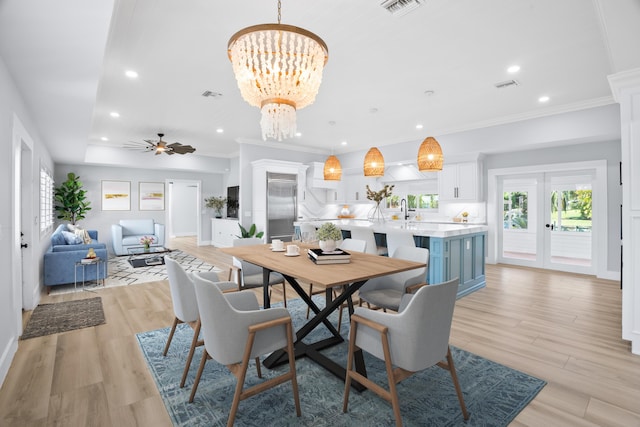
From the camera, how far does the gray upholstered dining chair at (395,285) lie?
2.62m

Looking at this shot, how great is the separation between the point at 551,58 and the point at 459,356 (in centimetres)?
321

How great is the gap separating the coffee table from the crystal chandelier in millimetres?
5643

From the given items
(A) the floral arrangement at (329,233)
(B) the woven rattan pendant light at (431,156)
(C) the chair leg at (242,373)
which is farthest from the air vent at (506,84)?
(C) the chair leg at (242,373)

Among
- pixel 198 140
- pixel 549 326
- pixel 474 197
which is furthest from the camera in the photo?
pixel 198 140

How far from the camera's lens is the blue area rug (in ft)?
6.07

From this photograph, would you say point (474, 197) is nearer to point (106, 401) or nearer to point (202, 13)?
point (202, 13)

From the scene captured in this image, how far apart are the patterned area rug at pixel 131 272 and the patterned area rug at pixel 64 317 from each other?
2.59ft

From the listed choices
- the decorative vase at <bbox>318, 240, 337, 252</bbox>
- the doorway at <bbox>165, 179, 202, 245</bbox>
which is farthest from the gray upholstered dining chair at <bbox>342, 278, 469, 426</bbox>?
the doorway at <bbox>165, 179, 202, 245</bbox>

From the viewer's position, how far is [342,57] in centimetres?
338

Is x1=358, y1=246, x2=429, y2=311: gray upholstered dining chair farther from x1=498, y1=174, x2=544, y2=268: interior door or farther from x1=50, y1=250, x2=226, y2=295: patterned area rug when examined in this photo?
x1=498, y1=174, x2=544, y2=268: interior door

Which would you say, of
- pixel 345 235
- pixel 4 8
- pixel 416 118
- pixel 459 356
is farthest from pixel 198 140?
pixel 459 356

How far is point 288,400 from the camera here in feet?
6.68

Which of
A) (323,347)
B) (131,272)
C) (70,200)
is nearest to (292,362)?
(323,347)

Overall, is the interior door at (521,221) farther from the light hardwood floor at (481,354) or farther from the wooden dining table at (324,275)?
the wooden dining table at (324,275)
